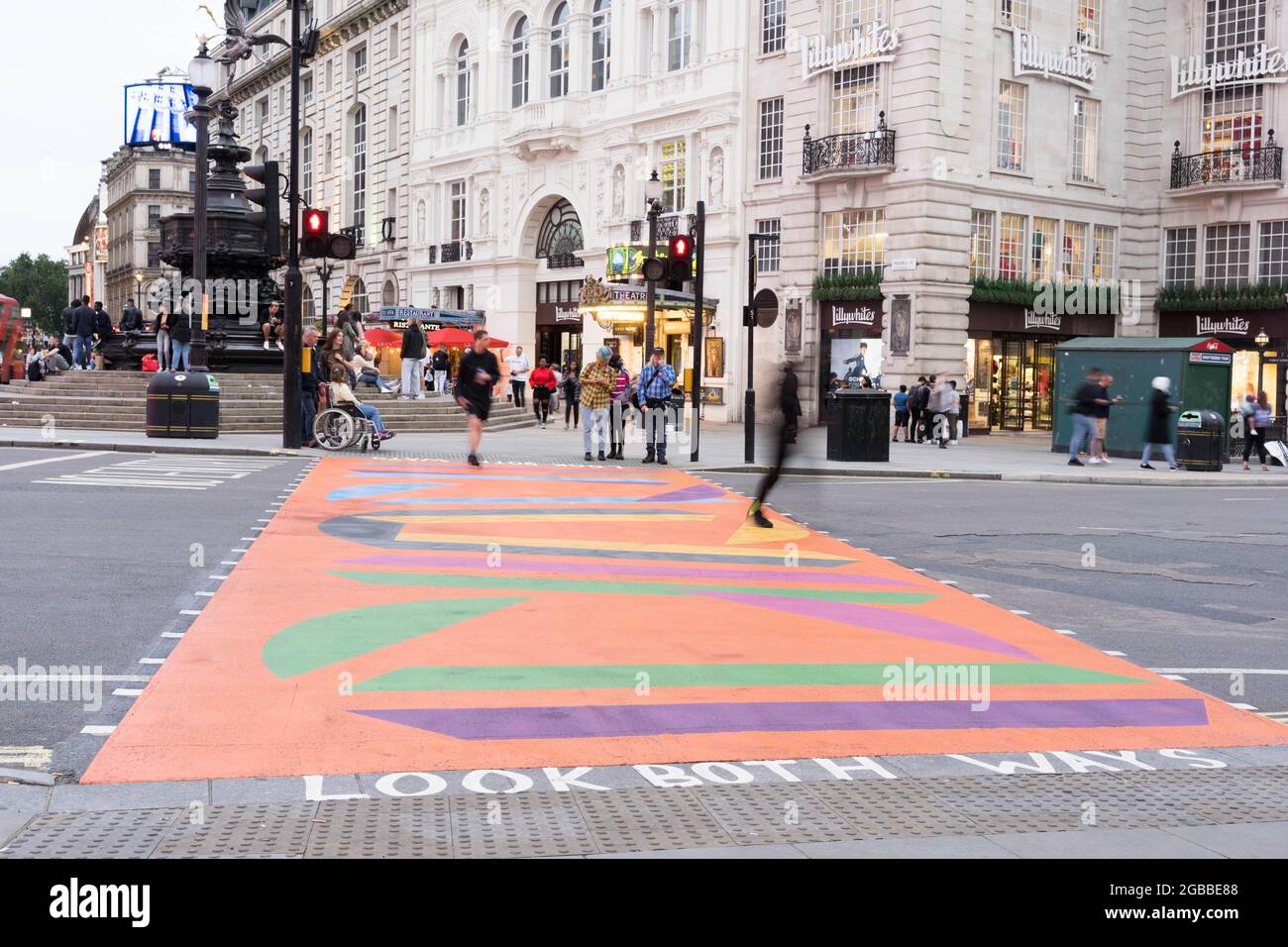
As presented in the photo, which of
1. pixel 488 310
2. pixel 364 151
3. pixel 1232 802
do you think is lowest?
pixel 1232 802

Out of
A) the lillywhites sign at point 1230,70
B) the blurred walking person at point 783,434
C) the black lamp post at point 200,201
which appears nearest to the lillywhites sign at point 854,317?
the lillywhites sign at point 1230,70

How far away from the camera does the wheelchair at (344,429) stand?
22.7m

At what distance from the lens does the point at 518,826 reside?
4.73 m

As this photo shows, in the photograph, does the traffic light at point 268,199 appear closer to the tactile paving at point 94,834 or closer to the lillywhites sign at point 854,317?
the tactile paving at point 94,834

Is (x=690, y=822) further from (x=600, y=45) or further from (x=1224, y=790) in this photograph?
(x=600, y=45)

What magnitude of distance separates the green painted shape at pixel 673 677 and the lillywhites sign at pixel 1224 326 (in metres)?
34.4

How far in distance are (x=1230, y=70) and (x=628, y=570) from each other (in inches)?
1367

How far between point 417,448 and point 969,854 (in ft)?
67.0

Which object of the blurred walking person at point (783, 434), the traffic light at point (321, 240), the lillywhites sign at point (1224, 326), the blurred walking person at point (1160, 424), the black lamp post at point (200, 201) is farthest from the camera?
the lillywhites sign at point (1224, 326)

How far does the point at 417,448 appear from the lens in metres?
24.2

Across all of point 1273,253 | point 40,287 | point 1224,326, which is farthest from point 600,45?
point 40,287

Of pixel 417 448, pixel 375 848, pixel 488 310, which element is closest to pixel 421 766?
pixel 375 848

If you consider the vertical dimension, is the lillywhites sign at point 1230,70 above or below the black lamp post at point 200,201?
above
